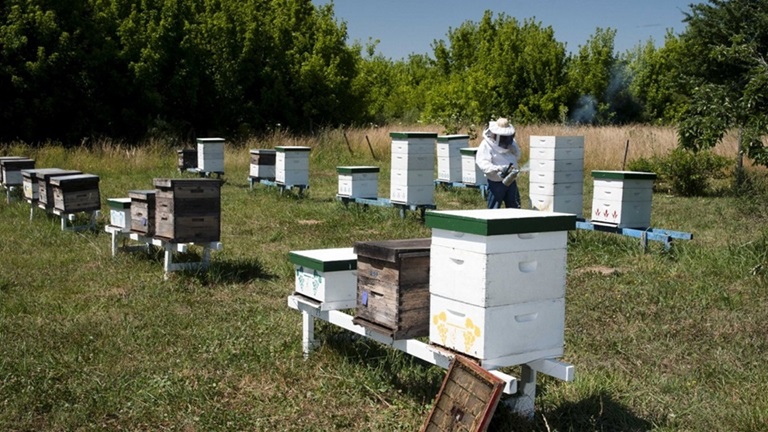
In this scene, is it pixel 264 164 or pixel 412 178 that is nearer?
pixel 412 178

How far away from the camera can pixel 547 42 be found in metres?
38.3

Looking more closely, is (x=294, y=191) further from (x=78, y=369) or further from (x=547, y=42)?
(x=547, y=42)

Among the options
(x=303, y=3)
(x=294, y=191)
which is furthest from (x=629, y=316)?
(x=303, y=3)

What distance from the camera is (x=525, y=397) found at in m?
4.05

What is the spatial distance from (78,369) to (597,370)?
3.13 metres

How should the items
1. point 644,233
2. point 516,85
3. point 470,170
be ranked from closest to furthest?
point 644,233
point 470,170
point 516,85

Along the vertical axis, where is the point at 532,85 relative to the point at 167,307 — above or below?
above

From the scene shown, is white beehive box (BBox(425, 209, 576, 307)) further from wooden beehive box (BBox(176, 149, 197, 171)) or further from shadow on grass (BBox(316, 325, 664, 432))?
wooden beehive box (BBox(176, 149, 197, 171))

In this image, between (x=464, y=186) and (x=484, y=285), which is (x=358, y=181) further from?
(x=484, y=285)

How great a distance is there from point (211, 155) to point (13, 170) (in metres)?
4.63

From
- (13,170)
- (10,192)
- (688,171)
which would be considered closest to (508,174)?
(688,171)

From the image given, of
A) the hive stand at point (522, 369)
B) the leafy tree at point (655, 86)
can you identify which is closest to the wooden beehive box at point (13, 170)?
the hive stand at point (522, 369)

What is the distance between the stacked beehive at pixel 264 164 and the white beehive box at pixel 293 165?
94 centimetres

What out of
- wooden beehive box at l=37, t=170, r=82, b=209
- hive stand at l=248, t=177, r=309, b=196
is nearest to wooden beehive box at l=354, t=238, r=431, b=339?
wooden beehive box at l=37, t=170, r=82, b=209
